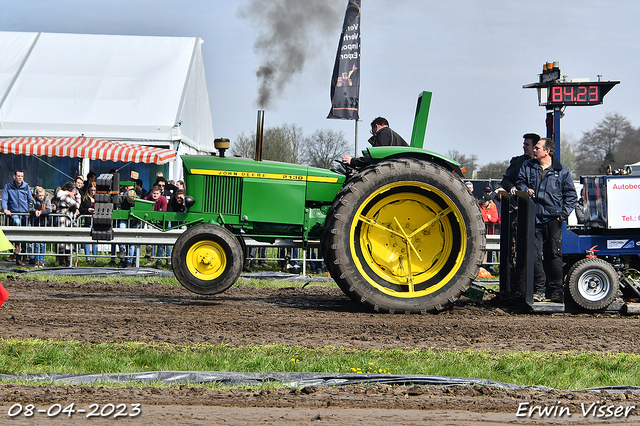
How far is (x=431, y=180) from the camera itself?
6.78 meters

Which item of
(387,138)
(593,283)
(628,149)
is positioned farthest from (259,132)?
(628,149)

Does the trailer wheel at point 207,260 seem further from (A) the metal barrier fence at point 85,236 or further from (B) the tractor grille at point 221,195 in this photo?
(A) the metal barrier fence at point 85,236

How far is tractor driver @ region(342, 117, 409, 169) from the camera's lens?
23.2 feet

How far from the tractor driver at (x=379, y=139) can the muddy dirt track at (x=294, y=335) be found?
1570 mm

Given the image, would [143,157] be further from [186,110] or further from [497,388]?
[497,388]

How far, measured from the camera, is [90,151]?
17.0 meters

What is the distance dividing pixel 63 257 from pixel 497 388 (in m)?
10.3

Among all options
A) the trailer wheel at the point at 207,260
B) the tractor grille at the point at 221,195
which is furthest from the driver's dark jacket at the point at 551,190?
the trailer wheel at the point at 207,260

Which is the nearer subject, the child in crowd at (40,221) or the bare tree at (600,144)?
the child in crowd at (40,221)

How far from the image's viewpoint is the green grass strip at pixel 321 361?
4.47m

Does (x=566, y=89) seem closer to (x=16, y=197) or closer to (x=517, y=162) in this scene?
(x=517, y=162)

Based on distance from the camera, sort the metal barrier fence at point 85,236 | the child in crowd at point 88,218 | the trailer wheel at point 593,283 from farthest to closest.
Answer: the child in crowd at point 88,218 → the metal barrier fence at point 85,236 → the trailer wheel at point 593,283

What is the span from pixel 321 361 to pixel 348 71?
12053 millimetres

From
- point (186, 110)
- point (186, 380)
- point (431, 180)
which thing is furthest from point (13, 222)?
point (186, 380)
